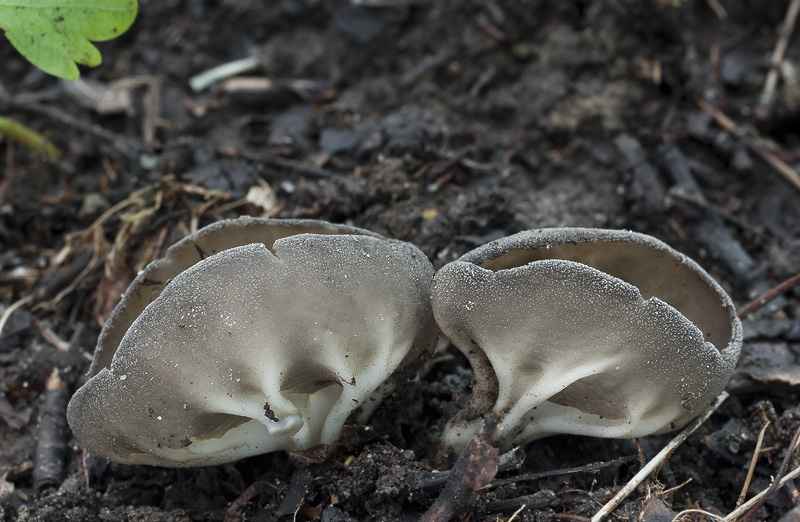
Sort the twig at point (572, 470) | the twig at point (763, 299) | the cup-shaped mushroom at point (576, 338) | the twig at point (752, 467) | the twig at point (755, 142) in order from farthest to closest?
1. the twig at point (755, 142)
2. the twig at point (763, 299)
3. the twig at point (752, 467)
4. the twig at point (572, 470)
5. the cup-shaped mushroom at point (576, 338)

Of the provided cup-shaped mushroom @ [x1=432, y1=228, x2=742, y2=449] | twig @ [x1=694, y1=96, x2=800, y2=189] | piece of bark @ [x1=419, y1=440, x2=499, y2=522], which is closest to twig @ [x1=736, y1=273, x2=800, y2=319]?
cup-shaped mushroom @ [x1=432, y1=228, x2=742, y2=449]

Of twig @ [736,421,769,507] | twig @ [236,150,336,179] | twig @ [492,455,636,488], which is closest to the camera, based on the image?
twig @ [492,455,636,488]

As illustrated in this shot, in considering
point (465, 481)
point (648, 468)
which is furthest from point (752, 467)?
point (465, 481)

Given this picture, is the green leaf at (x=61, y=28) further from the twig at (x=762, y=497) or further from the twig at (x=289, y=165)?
the twig at (x=762, y=497)

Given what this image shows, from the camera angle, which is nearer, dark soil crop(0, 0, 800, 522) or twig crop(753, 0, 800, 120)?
dark soil crop(0, 0, 800, 522)

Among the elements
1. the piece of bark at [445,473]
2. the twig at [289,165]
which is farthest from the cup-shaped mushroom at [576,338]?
the twig at [289,165]

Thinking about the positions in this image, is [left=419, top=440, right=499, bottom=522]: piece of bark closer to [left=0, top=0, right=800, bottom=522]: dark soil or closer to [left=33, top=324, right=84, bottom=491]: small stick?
[left=0, top=0, right=800, bottom=522]: dark soil

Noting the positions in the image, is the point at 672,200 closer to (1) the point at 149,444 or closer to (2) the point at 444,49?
(2) the point at 444,49

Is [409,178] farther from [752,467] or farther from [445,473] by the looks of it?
[752,467]
